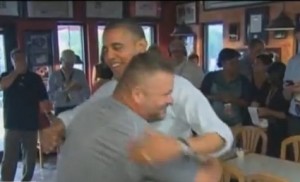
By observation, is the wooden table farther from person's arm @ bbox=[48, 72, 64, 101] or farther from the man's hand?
person's arm @ bbox=[48, 72, 64, 101]

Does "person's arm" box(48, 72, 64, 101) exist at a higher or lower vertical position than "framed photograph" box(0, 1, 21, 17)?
lower

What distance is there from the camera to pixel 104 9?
7.42m

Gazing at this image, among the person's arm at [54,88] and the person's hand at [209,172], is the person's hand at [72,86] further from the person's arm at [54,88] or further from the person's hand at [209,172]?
the person's hand at [209,172]

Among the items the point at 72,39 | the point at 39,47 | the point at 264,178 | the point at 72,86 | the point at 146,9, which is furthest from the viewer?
the point at 146,9

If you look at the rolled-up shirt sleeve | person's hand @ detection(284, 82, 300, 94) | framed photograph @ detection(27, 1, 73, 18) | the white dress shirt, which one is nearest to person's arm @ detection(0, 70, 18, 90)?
framed photograph @ detection(27, 1, 73, 18)

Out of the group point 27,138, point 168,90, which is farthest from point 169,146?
point 27,138

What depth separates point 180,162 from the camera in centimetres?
101

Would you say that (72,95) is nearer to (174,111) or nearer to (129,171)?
(174,111)

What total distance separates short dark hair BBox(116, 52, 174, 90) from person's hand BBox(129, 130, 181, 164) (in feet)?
0.47

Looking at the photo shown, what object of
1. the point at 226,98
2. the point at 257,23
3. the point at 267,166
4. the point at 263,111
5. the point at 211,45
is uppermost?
the point at 257,23

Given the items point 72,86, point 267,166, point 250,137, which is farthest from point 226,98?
point 72,86

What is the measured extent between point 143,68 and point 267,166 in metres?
2.09

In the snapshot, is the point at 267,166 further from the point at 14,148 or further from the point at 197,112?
the point at 14,148

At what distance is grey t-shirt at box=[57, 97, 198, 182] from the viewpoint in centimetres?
100
